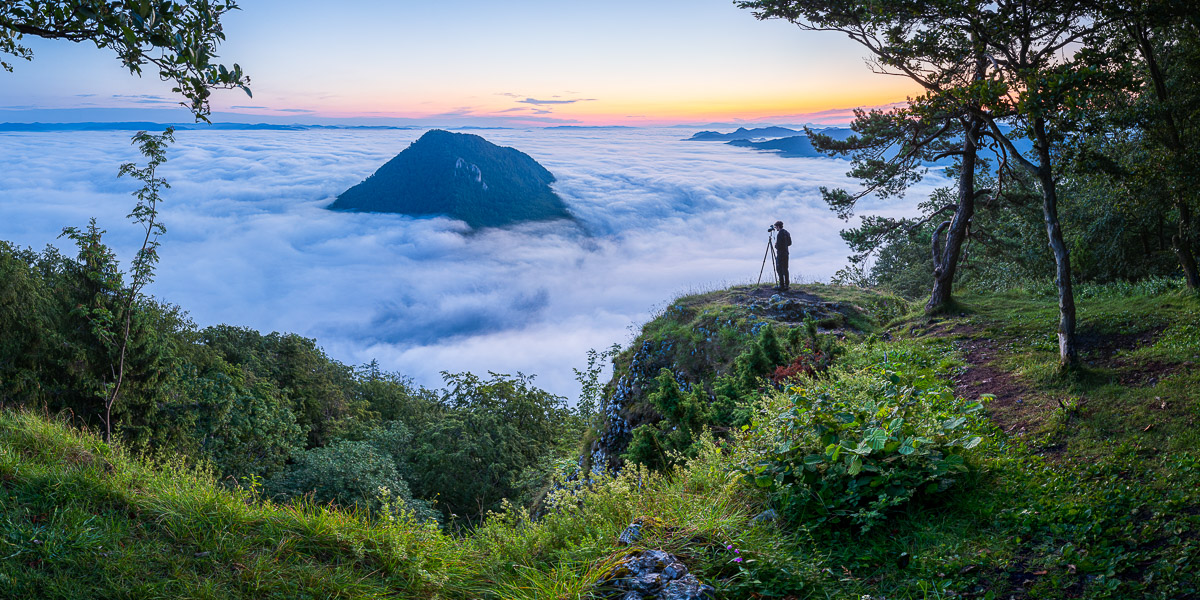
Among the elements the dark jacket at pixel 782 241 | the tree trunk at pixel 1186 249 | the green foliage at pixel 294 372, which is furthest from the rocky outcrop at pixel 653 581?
the green foliage at pixel 294 372

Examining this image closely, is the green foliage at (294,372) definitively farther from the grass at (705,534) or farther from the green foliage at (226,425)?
the grass at (705,534)

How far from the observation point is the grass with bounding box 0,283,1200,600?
12.3ft

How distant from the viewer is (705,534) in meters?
4.19

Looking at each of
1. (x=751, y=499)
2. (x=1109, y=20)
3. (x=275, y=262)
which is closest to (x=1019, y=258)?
(x=1109, y=20)

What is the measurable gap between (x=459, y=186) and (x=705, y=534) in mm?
155015

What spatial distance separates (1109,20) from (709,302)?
12.5m

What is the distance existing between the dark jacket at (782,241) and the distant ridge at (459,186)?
13964 centimetres

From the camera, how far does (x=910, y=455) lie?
4.49m

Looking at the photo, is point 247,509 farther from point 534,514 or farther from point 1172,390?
point 534,514

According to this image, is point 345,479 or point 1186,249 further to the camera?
point 345,479

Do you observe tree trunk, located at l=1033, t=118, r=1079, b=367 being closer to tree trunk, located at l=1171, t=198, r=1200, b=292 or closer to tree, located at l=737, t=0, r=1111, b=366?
tree, located at l=737, t=0, r=1111, b=366

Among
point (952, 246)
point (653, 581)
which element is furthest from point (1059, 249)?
point (653, 581)

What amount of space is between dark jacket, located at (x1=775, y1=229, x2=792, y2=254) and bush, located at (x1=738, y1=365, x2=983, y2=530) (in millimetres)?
12327

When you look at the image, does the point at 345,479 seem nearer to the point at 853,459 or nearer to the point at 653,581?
the point at 653,581
